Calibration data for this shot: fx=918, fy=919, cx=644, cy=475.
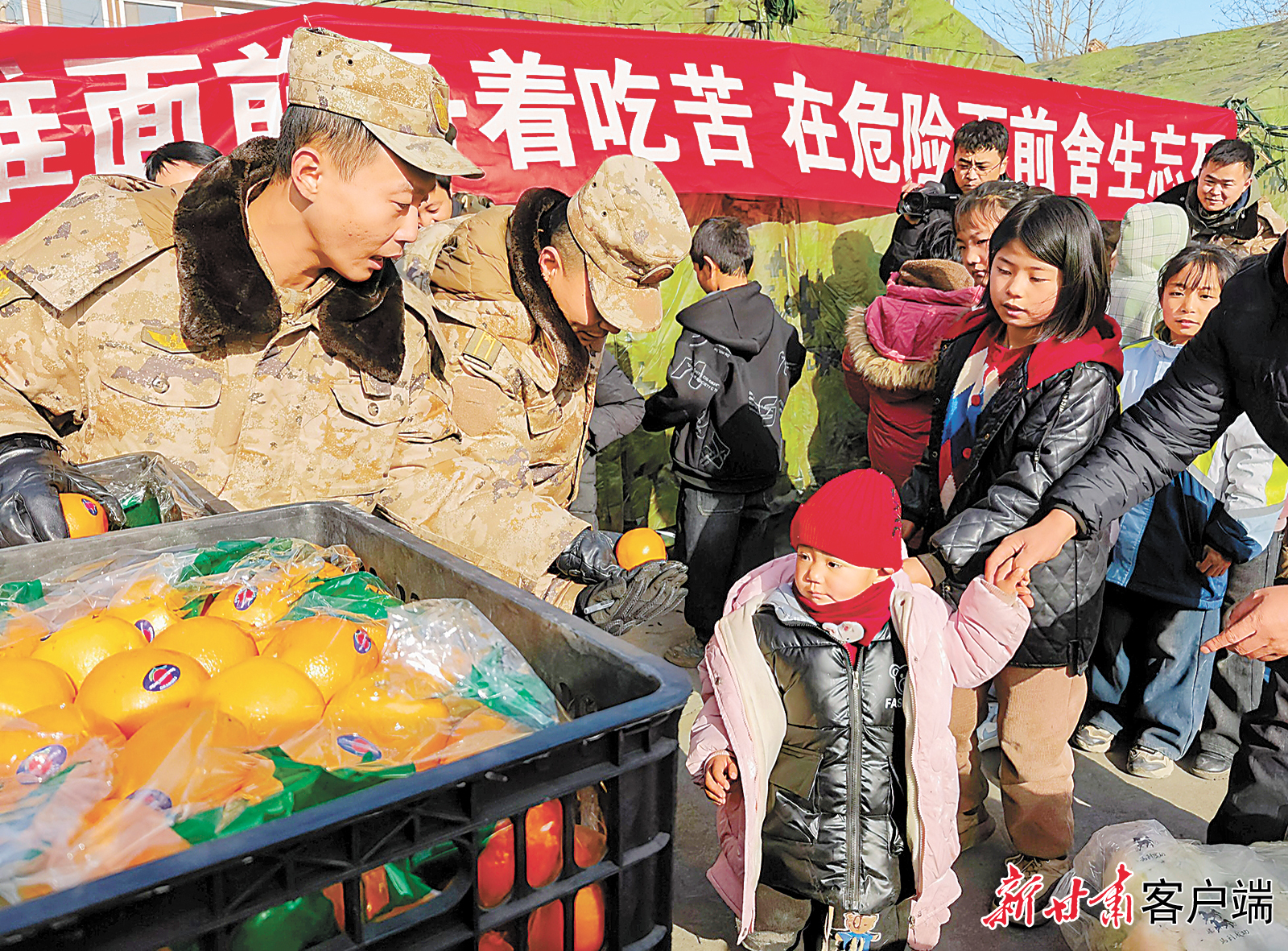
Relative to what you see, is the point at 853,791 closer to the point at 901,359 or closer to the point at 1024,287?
the point at 1024,287

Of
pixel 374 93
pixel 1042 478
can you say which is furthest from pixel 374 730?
pixel 1042 478

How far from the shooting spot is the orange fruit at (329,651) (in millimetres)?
1129

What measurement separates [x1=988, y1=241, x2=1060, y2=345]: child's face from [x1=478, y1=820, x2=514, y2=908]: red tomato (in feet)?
6.53

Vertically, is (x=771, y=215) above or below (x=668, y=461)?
above

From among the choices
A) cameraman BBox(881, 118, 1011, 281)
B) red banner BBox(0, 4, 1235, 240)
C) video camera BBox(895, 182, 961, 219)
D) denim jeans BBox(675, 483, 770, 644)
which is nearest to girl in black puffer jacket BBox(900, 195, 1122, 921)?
denim jeans BBox(675, 483, 770, 644)

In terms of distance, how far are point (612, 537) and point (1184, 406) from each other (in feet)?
4.74

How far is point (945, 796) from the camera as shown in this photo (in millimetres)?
1959

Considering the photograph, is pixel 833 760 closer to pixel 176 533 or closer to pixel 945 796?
pixel 945 796

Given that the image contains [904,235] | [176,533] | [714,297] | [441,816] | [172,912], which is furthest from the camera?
[904,235]

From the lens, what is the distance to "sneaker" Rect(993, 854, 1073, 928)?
8.08 feet

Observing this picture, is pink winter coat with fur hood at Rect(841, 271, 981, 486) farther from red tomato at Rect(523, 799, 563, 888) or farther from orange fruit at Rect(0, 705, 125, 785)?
orange fruit at Rect(0, 705, 125, 785)

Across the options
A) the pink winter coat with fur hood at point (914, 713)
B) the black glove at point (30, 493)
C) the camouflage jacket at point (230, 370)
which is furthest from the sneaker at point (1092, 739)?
the black glove at point (30, 493)

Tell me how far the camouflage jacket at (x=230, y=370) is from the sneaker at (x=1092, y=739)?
2.56m

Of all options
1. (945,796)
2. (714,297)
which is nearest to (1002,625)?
(945,796)
